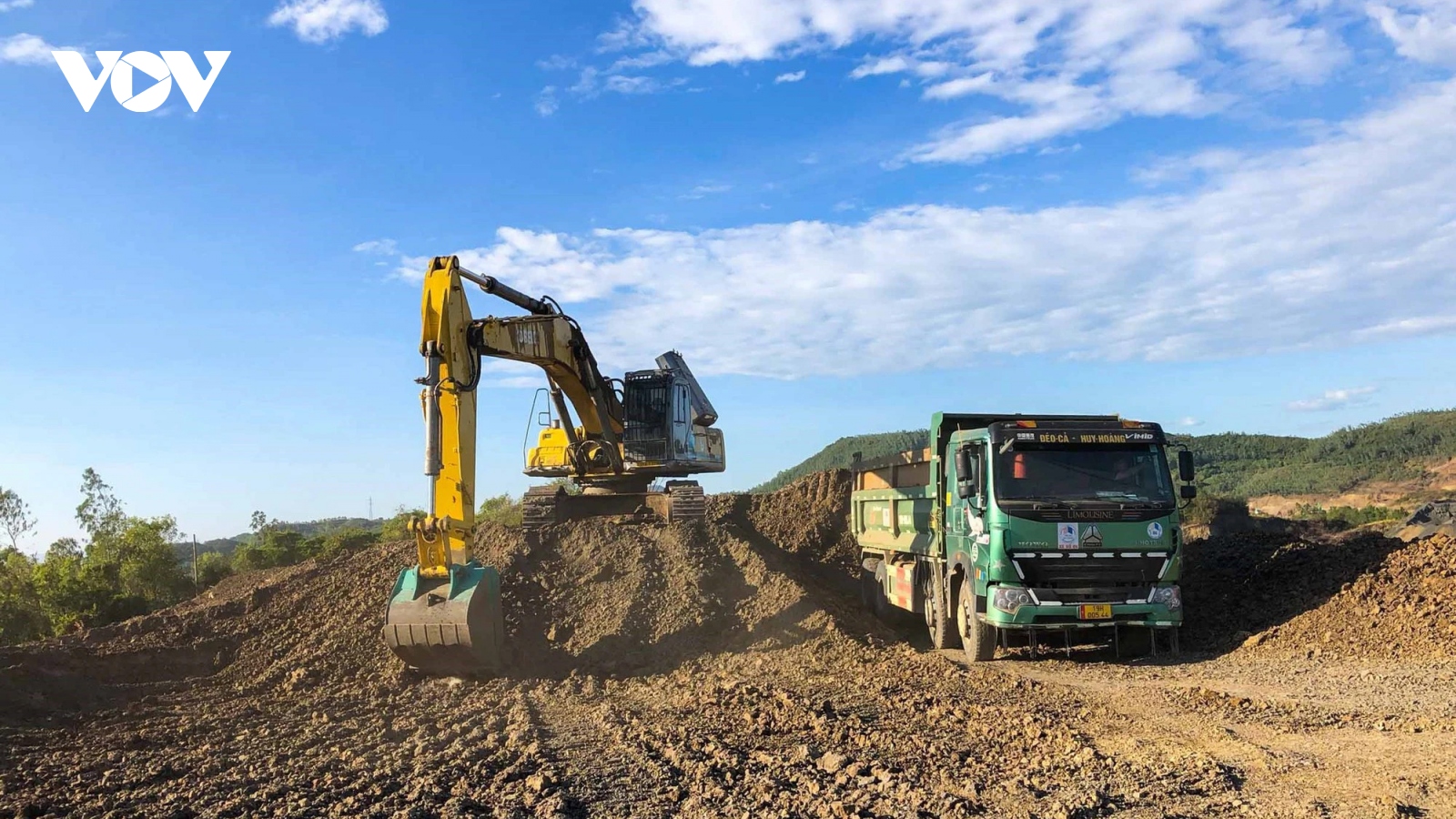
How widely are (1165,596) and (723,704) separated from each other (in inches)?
225

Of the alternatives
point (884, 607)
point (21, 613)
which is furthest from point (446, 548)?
point (21, 613)

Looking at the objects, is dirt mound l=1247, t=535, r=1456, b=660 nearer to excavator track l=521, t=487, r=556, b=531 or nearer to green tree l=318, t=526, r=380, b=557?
excavator track l=521, t=487, r=556, b=531

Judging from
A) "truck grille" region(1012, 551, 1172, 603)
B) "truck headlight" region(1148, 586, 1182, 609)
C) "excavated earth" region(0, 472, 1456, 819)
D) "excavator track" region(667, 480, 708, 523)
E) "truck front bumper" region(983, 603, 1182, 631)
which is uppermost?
"excavator track" region(667, 480, 708, 523)

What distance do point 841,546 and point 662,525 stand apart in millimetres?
8709

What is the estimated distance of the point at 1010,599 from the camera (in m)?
12.0

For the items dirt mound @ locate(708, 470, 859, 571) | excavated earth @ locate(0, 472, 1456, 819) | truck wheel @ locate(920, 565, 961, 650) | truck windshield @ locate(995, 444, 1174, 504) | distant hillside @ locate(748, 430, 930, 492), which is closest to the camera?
excavated earth @ locate(0, 472, 1456, 819)

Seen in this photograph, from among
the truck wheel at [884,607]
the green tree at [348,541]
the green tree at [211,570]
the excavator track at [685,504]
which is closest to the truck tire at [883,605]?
the truck wheel at [884,607]

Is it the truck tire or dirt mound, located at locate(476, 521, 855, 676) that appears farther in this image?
the truck tire

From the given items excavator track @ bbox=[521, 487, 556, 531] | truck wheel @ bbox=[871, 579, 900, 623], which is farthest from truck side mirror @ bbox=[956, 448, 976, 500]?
excavator track @ bbox=[521, 487, 556, 531]

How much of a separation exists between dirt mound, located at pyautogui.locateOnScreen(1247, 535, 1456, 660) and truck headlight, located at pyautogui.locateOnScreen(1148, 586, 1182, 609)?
1.72 meters

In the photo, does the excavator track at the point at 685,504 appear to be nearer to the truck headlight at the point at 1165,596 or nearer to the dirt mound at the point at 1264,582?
the dirt mound at the point at 1264,582

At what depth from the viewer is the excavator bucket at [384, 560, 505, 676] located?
11.7 m

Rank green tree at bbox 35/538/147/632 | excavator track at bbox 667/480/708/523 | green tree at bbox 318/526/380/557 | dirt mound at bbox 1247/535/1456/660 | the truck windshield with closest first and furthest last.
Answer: the truck windshield, dirt mound at bbox 1247/535/1456/660, excavator track at bbox 667/480/708/523, green tree at bbox 35/538/147/632, green tree at bbox 318/526/380/557

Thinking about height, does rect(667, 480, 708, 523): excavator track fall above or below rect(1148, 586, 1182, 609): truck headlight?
above
